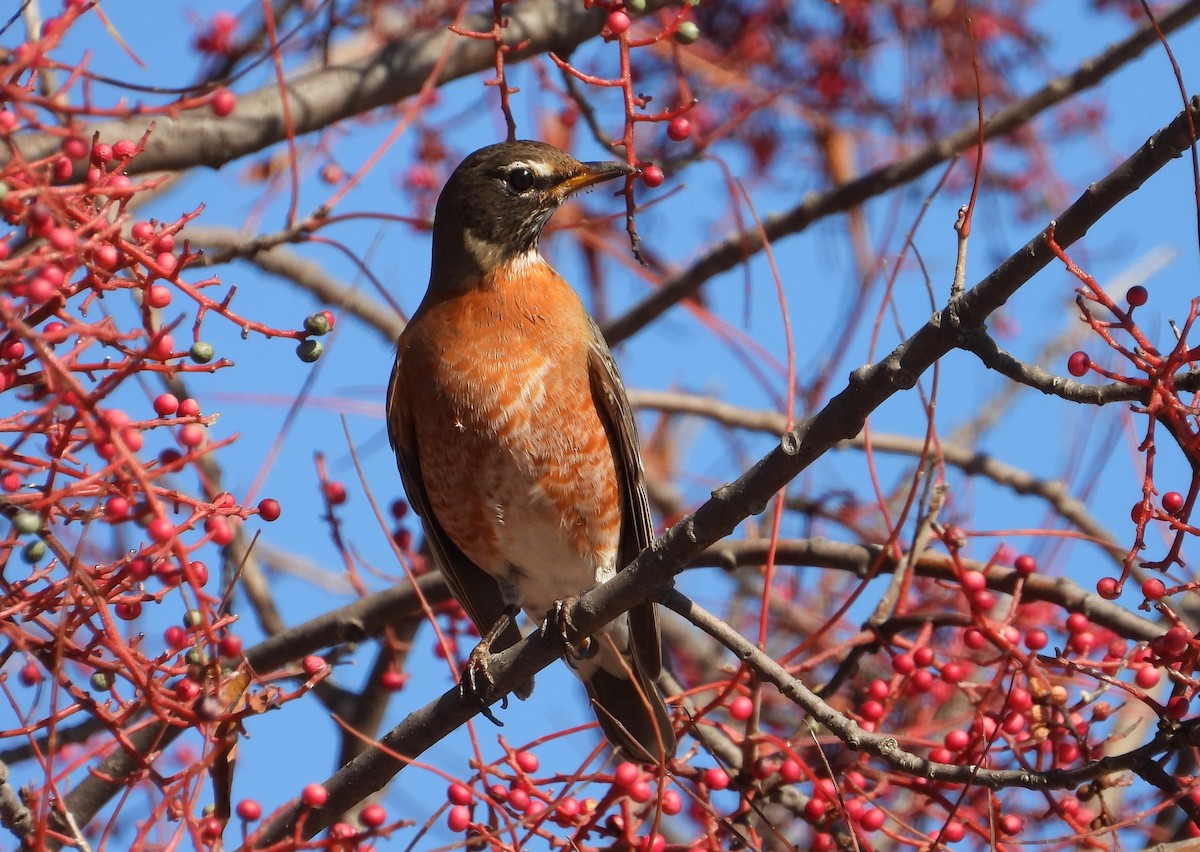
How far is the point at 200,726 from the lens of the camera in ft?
7.79

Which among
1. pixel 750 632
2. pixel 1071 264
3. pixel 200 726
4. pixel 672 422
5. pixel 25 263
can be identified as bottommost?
pixel 200 726

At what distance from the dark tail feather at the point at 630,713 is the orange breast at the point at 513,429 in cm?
37

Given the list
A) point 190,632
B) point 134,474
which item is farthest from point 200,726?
point 134,474

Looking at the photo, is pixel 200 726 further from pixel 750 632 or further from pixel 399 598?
pixel 750 632

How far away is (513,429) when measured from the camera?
171 inches

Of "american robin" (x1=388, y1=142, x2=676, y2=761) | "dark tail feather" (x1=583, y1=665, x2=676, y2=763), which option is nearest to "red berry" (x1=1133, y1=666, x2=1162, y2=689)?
"dark tail feather" (x1=583, y1=665, x2=676, y2=763)

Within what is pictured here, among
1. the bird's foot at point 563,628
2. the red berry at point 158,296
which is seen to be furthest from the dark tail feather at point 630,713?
the red berry at point 158,296

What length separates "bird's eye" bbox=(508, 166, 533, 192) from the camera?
4.70 m

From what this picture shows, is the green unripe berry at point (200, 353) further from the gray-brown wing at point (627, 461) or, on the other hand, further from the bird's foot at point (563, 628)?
the gray-brown wing at point (627, 461)

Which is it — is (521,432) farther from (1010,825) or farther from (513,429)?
(1010,825)

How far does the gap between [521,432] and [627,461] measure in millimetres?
377

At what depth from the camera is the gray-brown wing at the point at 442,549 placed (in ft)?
15.0

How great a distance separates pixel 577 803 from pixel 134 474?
166 cm

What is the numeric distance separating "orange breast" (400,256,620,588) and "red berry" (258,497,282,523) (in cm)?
180
